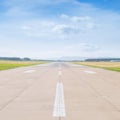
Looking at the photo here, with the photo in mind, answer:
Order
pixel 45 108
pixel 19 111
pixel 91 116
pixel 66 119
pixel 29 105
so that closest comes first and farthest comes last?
pixel 66 119
pixel 91 116
pixel 19 111
pixel 45 108
pixel 29 105

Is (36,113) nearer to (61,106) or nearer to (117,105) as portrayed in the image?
(61,106)

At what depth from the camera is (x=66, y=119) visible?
22.4 feet

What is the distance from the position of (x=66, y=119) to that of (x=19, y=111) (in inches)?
69.7

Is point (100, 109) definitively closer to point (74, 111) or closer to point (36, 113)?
point (74, 111)

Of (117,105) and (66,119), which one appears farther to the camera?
(117,105)

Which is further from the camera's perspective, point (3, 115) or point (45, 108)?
point (45, 108)

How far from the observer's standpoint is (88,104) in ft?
30.6

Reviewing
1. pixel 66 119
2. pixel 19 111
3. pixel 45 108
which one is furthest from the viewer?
pixel 45 108

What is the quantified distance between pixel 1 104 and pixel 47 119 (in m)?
2.87

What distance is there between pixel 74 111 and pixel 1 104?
9.02ft

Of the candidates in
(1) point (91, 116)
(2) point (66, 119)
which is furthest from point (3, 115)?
(1) point (91, 116)

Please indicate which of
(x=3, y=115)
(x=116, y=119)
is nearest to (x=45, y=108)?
(x=3, y=115)

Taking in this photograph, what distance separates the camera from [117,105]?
907cm

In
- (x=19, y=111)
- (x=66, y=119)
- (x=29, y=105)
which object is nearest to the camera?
(x=66, y=119)
